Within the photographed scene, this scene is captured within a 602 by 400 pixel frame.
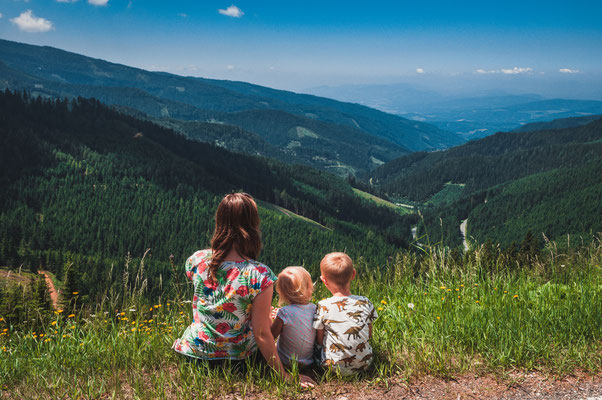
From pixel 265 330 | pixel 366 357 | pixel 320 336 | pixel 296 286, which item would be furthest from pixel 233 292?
pixel 366 357

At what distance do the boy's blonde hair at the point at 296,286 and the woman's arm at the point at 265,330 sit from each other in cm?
60

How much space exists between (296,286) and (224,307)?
106 cm

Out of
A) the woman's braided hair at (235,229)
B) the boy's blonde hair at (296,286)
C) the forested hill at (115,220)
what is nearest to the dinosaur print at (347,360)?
the boy's blonde hair at (296,286)

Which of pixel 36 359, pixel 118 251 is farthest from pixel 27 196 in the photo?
pixel 36 359

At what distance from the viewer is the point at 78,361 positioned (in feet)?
16.1

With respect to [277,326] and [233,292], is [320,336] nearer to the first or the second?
[277,326]

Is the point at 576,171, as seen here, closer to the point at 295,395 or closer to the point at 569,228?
the point at 569,228

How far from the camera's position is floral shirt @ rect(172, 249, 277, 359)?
4531 millimetres

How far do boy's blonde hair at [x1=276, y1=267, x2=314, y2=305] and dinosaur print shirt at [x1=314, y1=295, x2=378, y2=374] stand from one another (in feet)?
0.93

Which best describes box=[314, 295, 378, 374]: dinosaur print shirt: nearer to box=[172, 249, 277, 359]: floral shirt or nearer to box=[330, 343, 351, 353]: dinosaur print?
box=[330, 343, 351, 353]: dinosaur print

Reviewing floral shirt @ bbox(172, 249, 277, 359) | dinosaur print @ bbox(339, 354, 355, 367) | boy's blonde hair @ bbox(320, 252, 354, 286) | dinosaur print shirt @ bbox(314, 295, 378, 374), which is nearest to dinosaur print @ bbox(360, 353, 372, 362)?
dinosaur print shirt @ bbox(314, 295, 378, 374)

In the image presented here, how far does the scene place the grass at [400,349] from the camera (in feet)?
14.7

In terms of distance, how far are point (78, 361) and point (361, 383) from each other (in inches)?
151

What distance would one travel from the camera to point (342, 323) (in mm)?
4895
